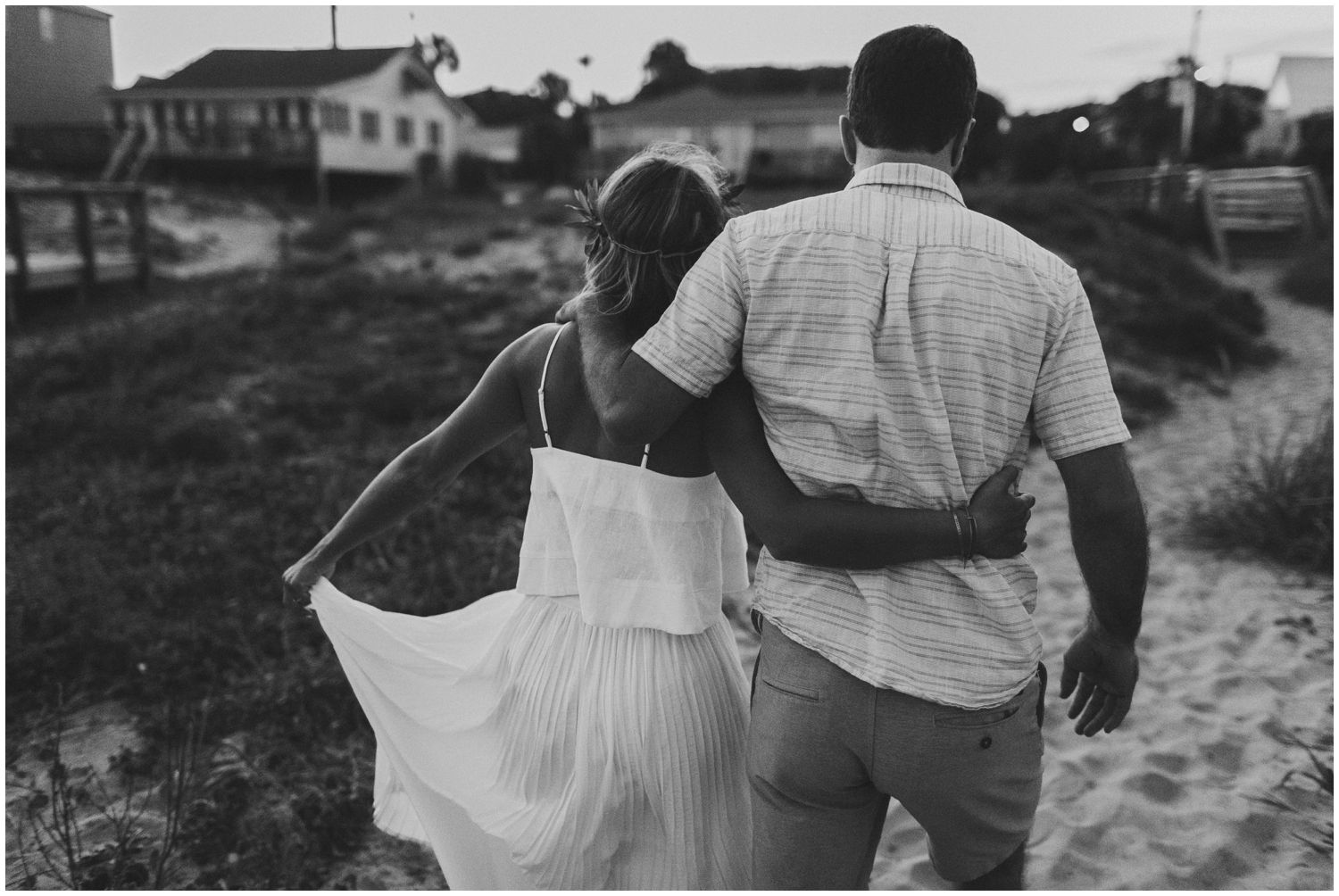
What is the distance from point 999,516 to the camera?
5.07 ft

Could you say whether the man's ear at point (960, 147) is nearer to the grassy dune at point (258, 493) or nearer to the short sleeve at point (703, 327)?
the short sleeve at point (703, 327)

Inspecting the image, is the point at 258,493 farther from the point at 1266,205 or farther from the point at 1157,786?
the point at 1266,205

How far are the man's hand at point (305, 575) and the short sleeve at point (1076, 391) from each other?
5.31ft

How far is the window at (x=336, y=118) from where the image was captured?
2891cm

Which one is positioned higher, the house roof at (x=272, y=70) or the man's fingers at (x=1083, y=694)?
the house roof at (x=272, y=70)

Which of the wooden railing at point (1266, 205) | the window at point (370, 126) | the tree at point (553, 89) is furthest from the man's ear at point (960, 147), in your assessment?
the tree at point (553, 89)

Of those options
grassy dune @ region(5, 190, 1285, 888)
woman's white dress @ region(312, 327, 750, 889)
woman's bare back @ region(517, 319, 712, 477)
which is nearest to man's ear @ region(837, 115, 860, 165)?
woman's bare back @ region(517, 319, 712, 477)

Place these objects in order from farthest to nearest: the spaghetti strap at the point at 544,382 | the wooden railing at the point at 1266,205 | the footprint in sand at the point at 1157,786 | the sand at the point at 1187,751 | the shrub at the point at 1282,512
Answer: the wooden railing at the point at 1266,205
the shrub at the point at 1282,512
the footprint in sand at the point at 1157,786
the sand at the point at 1187,751
the spaghetti strap at the point at 544,382

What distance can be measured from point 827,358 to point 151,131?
30.6 meters

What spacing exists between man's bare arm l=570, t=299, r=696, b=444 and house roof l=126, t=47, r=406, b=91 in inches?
1216

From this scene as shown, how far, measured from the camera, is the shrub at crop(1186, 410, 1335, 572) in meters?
5.46

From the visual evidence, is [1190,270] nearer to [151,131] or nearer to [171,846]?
[171,846]

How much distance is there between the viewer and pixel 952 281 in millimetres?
1526

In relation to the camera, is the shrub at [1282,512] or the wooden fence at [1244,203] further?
the wooden fence at [1244,203]
